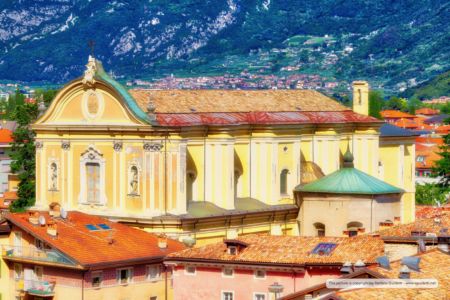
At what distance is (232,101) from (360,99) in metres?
11.0

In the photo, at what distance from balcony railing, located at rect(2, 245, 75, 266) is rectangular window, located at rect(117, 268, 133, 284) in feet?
8.57

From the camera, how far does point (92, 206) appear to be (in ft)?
307

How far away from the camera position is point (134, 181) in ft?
301

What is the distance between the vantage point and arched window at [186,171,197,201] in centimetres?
9275

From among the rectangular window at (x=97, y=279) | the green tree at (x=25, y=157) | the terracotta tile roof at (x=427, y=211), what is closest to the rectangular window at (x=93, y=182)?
the rectangular window at (x=97, y=279)

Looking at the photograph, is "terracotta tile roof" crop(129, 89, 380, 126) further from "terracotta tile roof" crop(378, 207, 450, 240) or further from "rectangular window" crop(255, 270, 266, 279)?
"rectangular window" crop(255, 270, 266, 279)

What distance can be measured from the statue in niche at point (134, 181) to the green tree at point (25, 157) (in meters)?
30.0

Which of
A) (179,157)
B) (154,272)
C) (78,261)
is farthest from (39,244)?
(179,157)

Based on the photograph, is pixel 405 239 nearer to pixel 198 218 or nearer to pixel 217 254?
pixel 217 254

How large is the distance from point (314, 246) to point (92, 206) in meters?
22.9

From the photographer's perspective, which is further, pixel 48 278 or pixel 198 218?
pixel 198 218

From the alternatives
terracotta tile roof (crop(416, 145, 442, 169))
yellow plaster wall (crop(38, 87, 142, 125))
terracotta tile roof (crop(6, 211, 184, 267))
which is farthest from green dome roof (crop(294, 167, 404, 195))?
terracotta tile roof (crop(416, 145, 442, 169))

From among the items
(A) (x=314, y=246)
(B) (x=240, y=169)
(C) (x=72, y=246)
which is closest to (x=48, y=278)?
(C) (x=72, y=246)

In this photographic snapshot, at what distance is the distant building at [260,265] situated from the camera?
2712 inches
